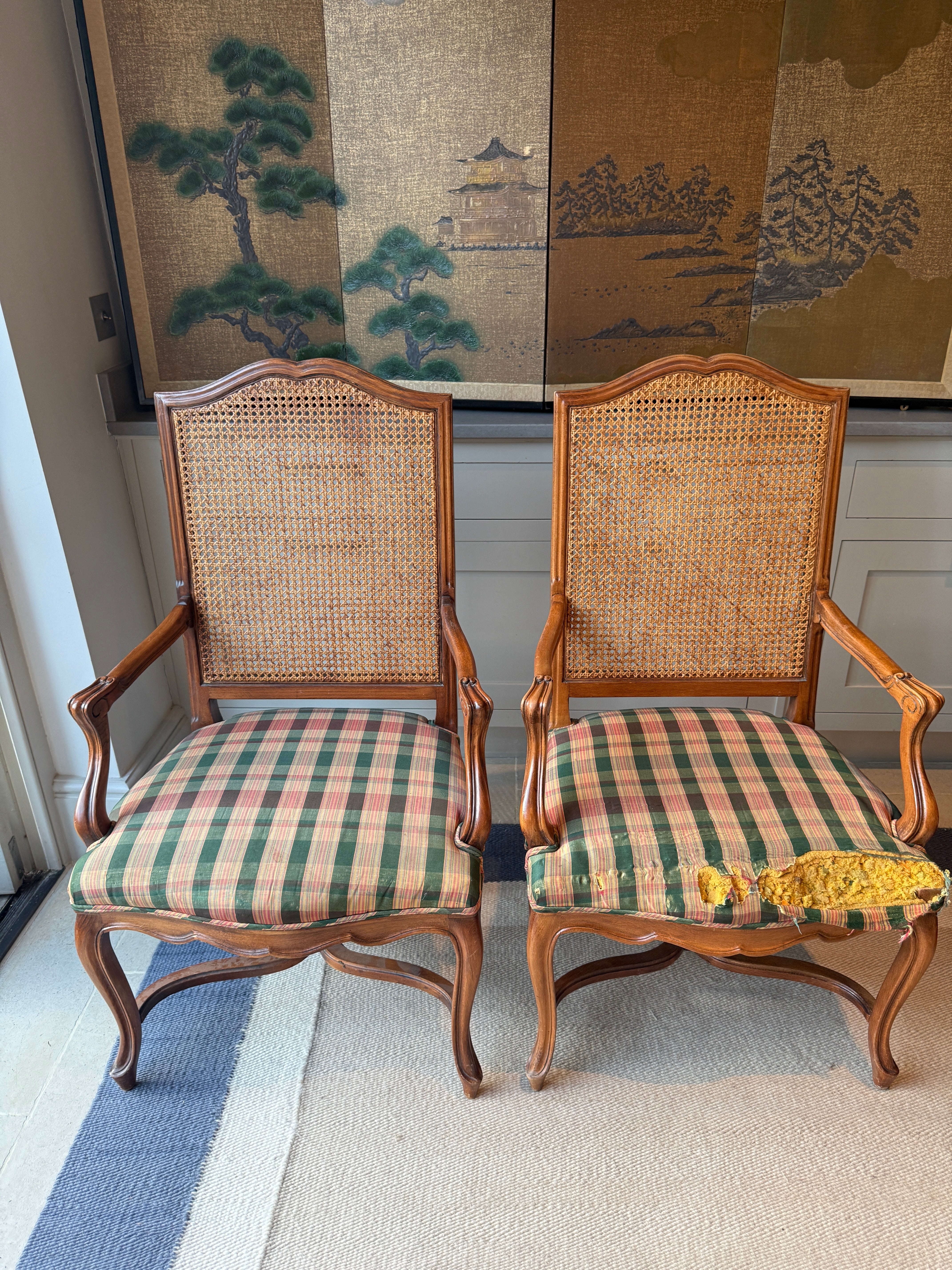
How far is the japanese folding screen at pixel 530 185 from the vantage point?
1.71 m

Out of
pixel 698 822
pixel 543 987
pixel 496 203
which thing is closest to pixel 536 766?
pixel 698 822

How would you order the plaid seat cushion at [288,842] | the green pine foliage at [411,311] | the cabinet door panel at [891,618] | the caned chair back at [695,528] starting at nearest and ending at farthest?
the plaid seat cushion at [288,842], the caned chair back at [695,528], the green pine foliage at [411,311], the cabinet door panel at [891,618]

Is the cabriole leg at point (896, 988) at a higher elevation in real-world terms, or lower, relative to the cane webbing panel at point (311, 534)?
lower

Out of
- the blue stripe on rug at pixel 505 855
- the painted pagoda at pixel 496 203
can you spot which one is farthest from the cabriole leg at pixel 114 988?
the painted pagoda at pixel 496 203

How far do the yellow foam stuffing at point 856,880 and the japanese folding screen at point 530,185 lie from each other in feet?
3.72

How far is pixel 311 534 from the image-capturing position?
5.28ft

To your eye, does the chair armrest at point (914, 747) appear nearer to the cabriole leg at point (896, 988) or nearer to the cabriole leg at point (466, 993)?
the cabriole leg at point (896, 988)

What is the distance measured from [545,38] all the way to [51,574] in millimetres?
1453

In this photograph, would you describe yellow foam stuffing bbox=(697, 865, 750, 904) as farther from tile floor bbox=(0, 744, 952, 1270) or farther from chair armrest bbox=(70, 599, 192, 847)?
tile floor bbox=(0, 744, 952, 1270)

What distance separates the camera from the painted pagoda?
5.84 ft

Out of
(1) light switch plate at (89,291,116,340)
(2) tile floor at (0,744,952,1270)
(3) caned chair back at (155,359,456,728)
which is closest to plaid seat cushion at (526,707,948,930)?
(3) caned chair back at (155,359,456,728)

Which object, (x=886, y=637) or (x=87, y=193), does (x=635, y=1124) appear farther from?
(x=87, y=193)

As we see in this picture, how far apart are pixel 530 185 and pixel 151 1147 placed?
190cm

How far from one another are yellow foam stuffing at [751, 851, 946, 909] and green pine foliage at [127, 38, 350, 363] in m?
1.40
